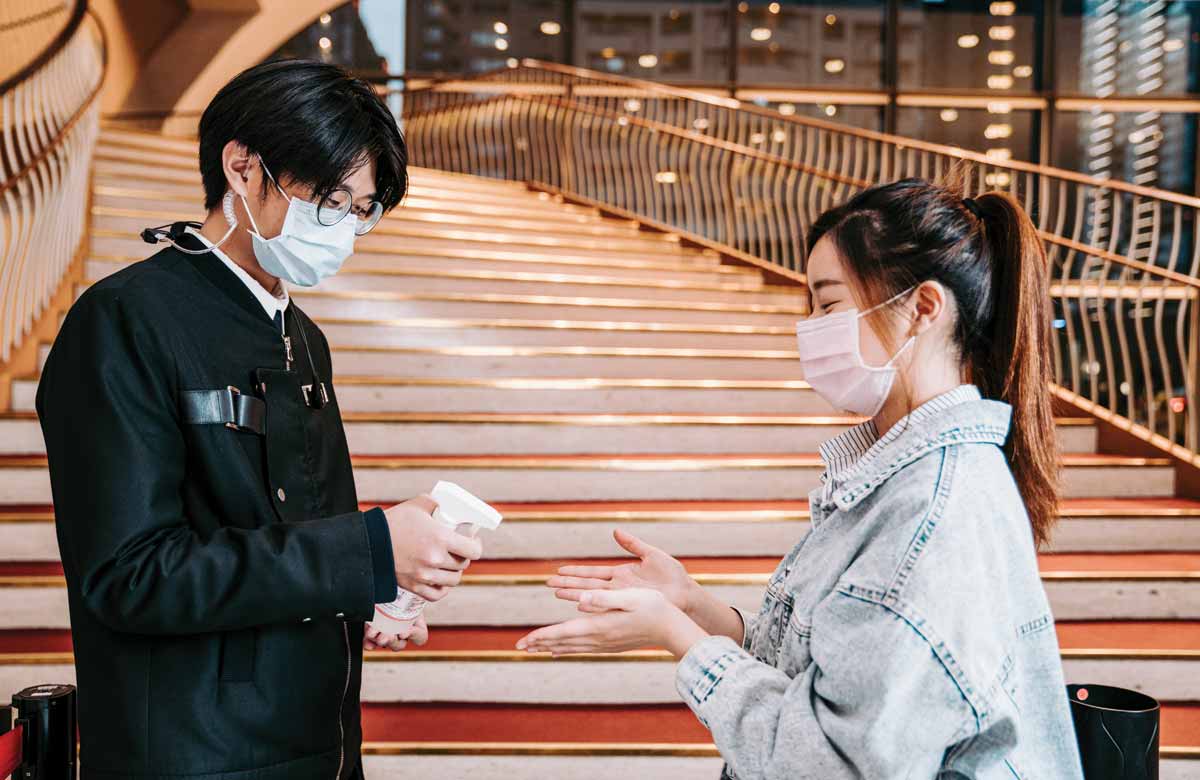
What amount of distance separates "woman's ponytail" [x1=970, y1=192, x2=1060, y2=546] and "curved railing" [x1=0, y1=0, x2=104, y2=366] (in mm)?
3415

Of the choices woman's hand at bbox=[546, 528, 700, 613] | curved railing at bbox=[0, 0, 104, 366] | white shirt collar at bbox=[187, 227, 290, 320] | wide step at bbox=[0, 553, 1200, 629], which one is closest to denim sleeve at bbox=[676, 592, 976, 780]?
woman's hand at bbox=[546, 528, 700, 613]

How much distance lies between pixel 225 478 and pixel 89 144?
16.1ft

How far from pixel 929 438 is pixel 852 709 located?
28cm

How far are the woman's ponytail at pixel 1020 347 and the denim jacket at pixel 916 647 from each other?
69 mm

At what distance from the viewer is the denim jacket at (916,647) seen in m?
0.83

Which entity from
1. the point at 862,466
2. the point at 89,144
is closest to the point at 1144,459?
the point at 862,466

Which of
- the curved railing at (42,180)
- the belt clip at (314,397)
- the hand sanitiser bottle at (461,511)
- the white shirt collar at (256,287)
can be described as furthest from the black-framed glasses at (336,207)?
the curved railing at (42,180)

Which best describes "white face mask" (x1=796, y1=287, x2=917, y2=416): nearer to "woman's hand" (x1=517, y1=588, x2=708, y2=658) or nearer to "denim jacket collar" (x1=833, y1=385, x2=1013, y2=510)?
"denim jacket collar" (x1=833, y1=385, x2=1013, y2=510)

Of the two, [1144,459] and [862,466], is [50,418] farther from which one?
[1144,459]

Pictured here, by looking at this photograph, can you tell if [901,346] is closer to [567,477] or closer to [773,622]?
[773,622]

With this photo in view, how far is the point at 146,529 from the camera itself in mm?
970

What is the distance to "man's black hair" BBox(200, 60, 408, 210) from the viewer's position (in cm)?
111

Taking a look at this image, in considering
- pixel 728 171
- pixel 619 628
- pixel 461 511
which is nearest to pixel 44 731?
pixel 461 511

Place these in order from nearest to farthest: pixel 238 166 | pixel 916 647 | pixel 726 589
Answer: pixel 916 647, pixel 238 166, pixel 726 589
